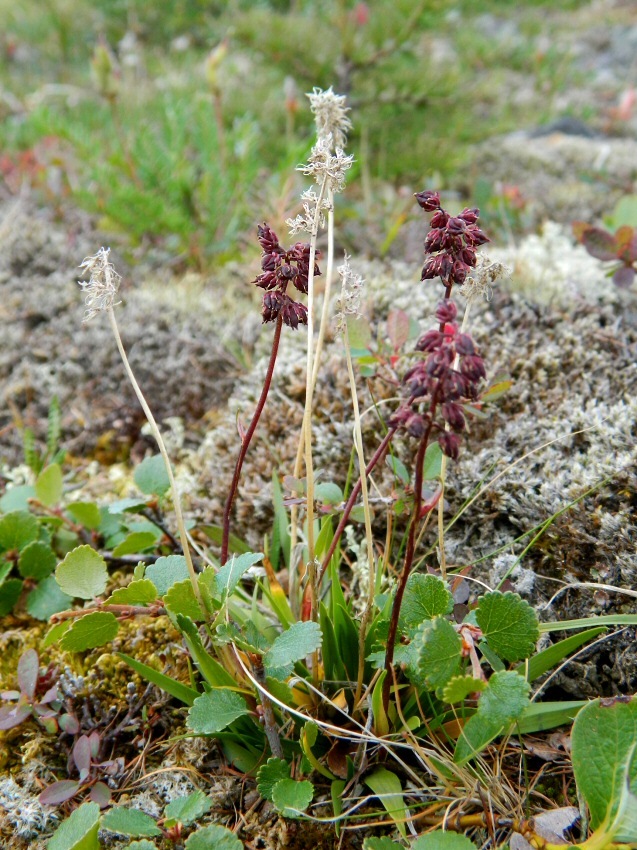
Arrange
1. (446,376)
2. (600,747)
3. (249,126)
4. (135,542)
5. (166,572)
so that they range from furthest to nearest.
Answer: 1. (249,126)
2. (135,542)
3. (166,572)
4. (600,747)
5. (446,376)

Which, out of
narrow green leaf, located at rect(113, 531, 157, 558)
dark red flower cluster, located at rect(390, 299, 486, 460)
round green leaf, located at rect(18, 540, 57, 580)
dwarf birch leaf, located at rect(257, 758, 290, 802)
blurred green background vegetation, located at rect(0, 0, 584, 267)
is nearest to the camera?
dark red flower cluster, located at rect(390, 299, 486, 460)

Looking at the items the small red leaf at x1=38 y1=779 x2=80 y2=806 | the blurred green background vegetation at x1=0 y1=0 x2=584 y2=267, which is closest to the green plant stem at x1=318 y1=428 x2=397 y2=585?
the small red leaf at x1=38 y1=779 x2=80 y2=806

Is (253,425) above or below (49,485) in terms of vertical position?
above

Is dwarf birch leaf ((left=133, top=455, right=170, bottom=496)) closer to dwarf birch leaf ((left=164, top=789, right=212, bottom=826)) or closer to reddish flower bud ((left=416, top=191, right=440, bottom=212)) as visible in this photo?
dwarf birch leaf ((left=164, top=789, right=212, bottom=826))

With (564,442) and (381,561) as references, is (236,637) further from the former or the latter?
(564,442)

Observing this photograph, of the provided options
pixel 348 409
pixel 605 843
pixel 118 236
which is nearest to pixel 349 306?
pixel 348 409

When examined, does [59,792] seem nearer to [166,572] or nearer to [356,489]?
[166,572]

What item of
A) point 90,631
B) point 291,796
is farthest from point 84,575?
point 291,796
